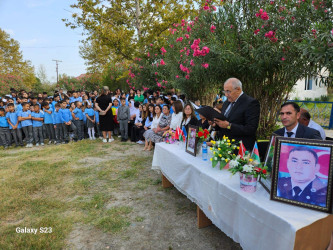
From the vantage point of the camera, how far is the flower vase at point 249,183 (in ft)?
6.35

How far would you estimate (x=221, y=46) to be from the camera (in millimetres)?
4773

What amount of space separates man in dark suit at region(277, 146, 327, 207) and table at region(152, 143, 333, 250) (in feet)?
0.32

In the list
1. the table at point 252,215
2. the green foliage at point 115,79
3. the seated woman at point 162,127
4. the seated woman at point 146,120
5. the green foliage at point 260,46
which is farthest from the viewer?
the green foliage at point 115,79

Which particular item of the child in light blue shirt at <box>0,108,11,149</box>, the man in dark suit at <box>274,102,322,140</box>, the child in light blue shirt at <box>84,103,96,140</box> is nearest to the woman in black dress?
the child in light blue shirt at <box>84,103,96,140</box>

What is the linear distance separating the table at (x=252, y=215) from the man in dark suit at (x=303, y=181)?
98mm

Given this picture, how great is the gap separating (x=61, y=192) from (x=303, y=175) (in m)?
4.28

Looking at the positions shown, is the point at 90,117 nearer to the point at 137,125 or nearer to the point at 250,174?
the point at 137,125

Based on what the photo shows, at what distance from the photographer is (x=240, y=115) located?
278 centimetres

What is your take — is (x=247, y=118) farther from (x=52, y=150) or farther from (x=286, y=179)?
(x=52, y=150)

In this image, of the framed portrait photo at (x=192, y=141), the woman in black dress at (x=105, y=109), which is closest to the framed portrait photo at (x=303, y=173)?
the framed portrait photo at (x=192, y=141)

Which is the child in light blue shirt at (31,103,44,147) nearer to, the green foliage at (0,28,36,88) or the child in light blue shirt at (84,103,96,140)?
the child in light blue shirt at (84,103,96,140)

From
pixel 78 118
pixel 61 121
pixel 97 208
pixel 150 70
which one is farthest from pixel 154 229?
pixel 150 70

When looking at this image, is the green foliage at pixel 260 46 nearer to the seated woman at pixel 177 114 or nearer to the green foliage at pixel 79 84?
the seated woman at pixel 177 114

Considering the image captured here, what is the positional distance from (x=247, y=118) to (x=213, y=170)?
2.79ft
